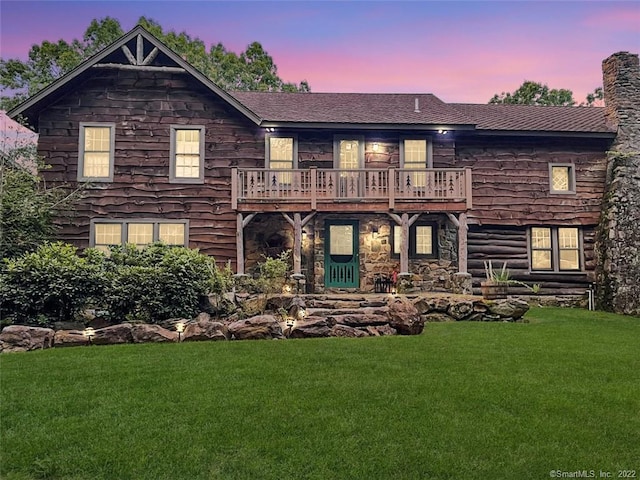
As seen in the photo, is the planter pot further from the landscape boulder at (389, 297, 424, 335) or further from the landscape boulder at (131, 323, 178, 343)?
the landscape boulder at (131, 323, 178, 343)

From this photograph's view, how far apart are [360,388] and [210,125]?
12.9 meters

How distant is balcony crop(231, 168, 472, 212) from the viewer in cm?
1544

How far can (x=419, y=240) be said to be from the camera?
17469 millimetres

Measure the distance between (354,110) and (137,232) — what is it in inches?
355

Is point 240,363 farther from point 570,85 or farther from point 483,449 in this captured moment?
point 570,85

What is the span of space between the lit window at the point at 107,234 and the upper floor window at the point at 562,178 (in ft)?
51.4

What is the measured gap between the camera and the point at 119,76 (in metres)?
16.4

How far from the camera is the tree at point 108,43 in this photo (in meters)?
28.5

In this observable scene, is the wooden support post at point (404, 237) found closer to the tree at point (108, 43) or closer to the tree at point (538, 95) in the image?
the tree at point (108, 43)

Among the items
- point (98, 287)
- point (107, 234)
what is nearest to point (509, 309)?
point (98, 287)

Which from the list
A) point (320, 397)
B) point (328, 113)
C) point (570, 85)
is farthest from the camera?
point (570, 85)

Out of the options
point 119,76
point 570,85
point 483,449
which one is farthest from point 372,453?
point 570,85

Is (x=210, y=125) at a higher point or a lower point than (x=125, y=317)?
higher

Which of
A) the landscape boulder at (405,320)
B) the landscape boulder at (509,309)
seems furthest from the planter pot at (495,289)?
the landscape boulder at (405,320)
